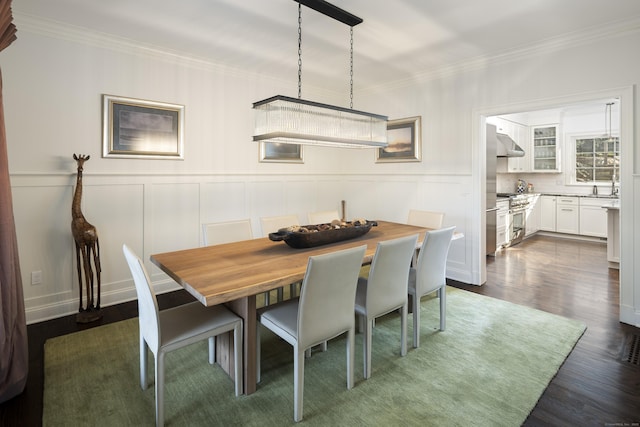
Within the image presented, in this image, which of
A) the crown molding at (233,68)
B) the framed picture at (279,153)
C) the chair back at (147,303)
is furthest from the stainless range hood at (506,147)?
the chair back at (147,303)

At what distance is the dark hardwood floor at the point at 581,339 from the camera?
6.31ft

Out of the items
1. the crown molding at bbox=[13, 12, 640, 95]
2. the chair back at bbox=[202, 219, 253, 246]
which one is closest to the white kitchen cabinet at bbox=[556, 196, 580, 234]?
the crown molding at bbox=[13, 12, 640, 95]

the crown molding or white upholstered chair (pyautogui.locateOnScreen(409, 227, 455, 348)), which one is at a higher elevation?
the crown molding

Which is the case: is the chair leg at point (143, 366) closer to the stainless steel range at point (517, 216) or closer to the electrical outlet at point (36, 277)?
the electrical outlet at point (36, 277)

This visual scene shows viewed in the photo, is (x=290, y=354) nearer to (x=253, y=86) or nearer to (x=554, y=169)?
(x=253, y=86)

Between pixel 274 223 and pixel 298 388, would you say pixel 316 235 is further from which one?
pixel 298 388

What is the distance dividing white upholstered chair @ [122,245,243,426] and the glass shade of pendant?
4.22 ft

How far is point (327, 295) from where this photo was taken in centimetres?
194

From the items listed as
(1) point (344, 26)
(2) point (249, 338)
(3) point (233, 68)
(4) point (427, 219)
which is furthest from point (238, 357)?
(3) point (233, 68)

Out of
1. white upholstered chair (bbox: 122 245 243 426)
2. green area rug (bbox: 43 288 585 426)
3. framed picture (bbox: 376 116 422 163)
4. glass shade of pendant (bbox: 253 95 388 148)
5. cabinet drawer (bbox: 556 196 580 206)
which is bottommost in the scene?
green area rug (bbox: 43 288 585 426)

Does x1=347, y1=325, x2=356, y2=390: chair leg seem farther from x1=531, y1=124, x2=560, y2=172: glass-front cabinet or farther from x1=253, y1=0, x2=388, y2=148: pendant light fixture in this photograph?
x1=531, y1=124, x2=560, y2=172: glass-front cabinet

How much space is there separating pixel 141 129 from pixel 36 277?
167cm

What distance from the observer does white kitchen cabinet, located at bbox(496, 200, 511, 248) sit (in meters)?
5.92

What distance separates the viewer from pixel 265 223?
3.39 meters
